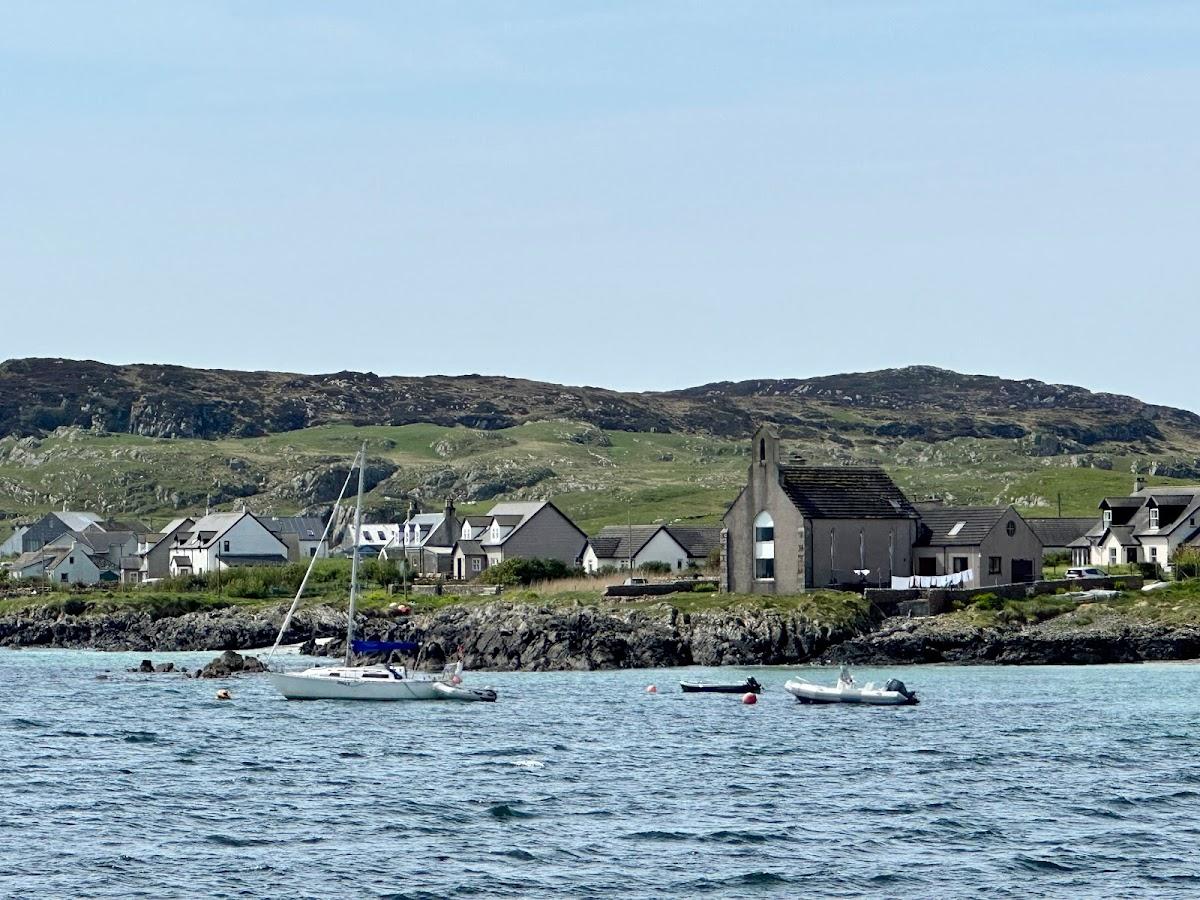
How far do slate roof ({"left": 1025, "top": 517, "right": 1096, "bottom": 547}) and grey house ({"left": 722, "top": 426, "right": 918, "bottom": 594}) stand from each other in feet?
143

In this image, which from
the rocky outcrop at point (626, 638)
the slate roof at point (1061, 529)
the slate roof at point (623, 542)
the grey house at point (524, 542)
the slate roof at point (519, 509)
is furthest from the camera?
the slate roof at point (519, 509)

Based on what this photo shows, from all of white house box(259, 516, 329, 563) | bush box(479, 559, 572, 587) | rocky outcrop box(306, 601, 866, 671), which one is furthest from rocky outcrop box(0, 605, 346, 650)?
white house box(259, 516, 329, 563)

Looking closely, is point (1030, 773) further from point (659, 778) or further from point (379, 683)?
point (379, 683)

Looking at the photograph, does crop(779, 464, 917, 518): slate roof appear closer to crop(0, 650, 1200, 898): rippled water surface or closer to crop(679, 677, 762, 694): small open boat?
crop(679, 677, 762, 694): small open boat

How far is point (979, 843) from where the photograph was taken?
1478 inches

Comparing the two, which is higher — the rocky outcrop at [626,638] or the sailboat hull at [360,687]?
the rocky outcrop at [626,638]

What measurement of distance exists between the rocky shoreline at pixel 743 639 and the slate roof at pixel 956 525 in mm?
11730

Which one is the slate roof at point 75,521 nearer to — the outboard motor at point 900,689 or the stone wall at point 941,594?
the stone wall at point 941,594

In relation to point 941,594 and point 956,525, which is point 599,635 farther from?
point 956,525

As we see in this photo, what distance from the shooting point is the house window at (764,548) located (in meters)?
97.5

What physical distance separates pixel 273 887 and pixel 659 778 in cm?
1666

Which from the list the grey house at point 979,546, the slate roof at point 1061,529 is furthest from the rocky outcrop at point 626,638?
the slate roof at point 1061,529

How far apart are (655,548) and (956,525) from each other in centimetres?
3838

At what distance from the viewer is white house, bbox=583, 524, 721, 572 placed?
134 meters
